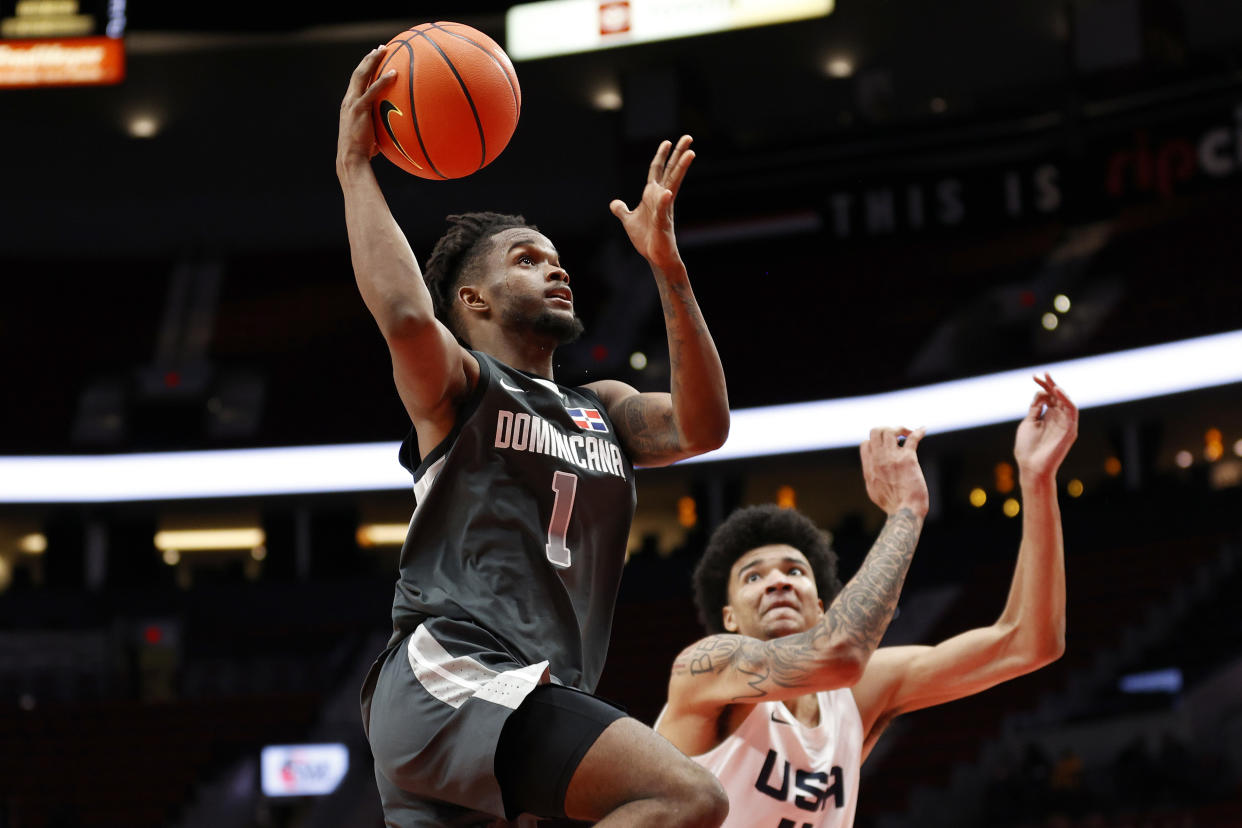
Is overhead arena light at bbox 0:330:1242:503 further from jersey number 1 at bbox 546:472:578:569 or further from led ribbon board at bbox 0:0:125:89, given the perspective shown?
jersey number 1 at bbox 546:472:578:569

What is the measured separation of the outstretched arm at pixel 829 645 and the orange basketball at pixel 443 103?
120 cm

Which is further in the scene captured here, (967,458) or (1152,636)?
(967,458)

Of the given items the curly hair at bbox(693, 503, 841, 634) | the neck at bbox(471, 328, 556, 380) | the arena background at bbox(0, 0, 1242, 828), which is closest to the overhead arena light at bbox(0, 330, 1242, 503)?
the arena background at bbox(0, 0, 1242, 828)

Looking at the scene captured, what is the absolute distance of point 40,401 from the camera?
1961cm

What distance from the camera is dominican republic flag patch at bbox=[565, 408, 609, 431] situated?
311 centimetres

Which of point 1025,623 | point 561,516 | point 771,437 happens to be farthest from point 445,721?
point 771,437

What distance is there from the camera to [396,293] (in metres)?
2.72

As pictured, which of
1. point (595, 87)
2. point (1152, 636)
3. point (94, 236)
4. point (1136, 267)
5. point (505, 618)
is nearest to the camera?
point (505, 618)

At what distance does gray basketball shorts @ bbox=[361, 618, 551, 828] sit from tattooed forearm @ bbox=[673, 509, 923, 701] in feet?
2.47

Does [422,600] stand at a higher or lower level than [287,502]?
higher

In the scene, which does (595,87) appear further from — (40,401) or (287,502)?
(40,401)

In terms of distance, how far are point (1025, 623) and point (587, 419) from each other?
151cm

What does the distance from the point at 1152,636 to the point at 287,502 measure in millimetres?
10500

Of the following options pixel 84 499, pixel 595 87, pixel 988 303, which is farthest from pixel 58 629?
pixel 988 303
